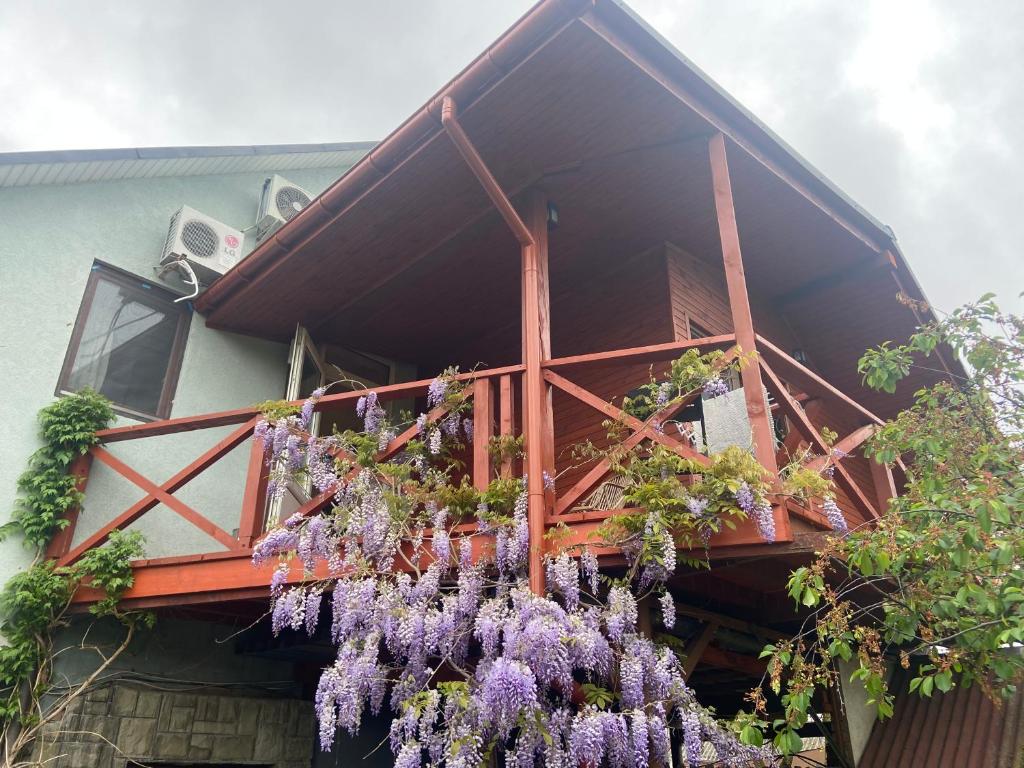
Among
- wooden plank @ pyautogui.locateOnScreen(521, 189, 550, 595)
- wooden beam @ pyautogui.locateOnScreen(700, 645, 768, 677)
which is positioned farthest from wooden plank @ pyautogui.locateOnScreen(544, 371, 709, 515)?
wooden beam @ pyautogui.locateOnScreen(700, 645, 768, 677)

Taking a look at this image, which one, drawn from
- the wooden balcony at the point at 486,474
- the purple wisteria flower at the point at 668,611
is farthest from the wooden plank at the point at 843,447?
the purple wisteria flower at the point at 668,611

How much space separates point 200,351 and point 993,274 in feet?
102

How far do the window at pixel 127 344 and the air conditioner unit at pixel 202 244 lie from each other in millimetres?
350

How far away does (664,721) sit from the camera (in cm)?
373

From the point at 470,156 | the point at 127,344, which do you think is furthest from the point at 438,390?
the point at 127,344

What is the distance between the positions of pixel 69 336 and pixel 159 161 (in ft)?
5.53

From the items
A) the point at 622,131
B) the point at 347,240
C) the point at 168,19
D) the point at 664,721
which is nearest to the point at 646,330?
the point at 622,131

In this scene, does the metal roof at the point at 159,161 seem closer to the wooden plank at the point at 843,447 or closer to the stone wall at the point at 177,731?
the stone wall at the point at 177,731

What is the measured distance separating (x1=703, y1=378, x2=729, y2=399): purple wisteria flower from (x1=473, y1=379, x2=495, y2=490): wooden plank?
1.22m

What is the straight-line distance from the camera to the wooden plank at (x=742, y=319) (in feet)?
12.8

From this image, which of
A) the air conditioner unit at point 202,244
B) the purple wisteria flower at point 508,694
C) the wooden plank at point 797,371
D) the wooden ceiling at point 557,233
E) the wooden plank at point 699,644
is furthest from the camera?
the air conditioner unit at point 202,244

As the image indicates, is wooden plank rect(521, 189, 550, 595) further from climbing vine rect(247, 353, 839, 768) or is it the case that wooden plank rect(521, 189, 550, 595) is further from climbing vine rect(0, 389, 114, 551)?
climbing vine rect(0, 389, 114, 551)

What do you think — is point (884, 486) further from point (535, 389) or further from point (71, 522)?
point (71, 522)

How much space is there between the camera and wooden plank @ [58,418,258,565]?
5.01 m
